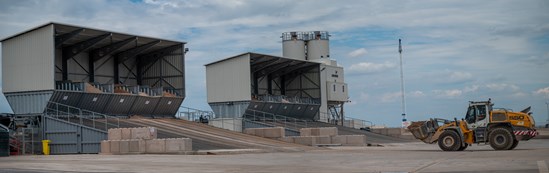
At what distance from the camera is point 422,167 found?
25.0 m

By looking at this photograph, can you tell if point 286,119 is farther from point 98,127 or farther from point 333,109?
point 98,127

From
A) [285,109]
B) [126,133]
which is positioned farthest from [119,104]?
[285,109]

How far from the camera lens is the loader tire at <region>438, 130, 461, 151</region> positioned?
133 ft

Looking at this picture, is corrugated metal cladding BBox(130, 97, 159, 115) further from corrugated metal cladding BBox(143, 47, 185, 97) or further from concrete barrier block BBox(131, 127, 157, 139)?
concrete barrier block BBox(131, 127, 157, 139)

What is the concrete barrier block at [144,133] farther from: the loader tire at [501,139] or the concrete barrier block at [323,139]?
the concrete barrier block at [323,139]

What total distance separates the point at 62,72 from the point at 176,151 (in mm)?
21205

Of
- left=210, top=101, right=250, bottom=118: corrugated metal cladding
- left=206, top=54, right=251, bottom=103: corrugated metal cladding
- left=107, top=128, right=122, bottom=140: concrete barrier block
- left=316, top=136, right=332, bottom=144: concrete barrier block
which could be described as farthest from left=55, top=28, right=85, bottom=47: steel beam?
left=210, top=101, right=250, bottom=118: corrugated metal cladding

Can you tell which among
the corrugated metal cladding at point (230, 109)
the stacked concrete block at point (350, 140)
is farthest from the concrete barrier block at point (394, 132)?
the stacked concrete block at point (350, 140)

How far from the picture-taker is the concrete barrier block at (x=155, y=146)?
41406 millimetres

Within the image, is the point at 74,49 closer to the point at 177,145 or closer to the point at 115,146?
the point at 115,146

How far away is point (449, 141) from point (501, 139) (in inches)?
109

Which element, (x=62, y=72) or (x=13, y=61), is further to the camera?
(x=62, y=72)

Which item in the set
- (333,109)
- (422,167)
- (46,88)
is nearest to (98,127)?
(46,88)

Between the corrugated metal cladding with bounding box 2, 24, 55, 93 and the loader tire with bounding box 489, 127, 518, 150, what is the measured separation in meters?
29.2
